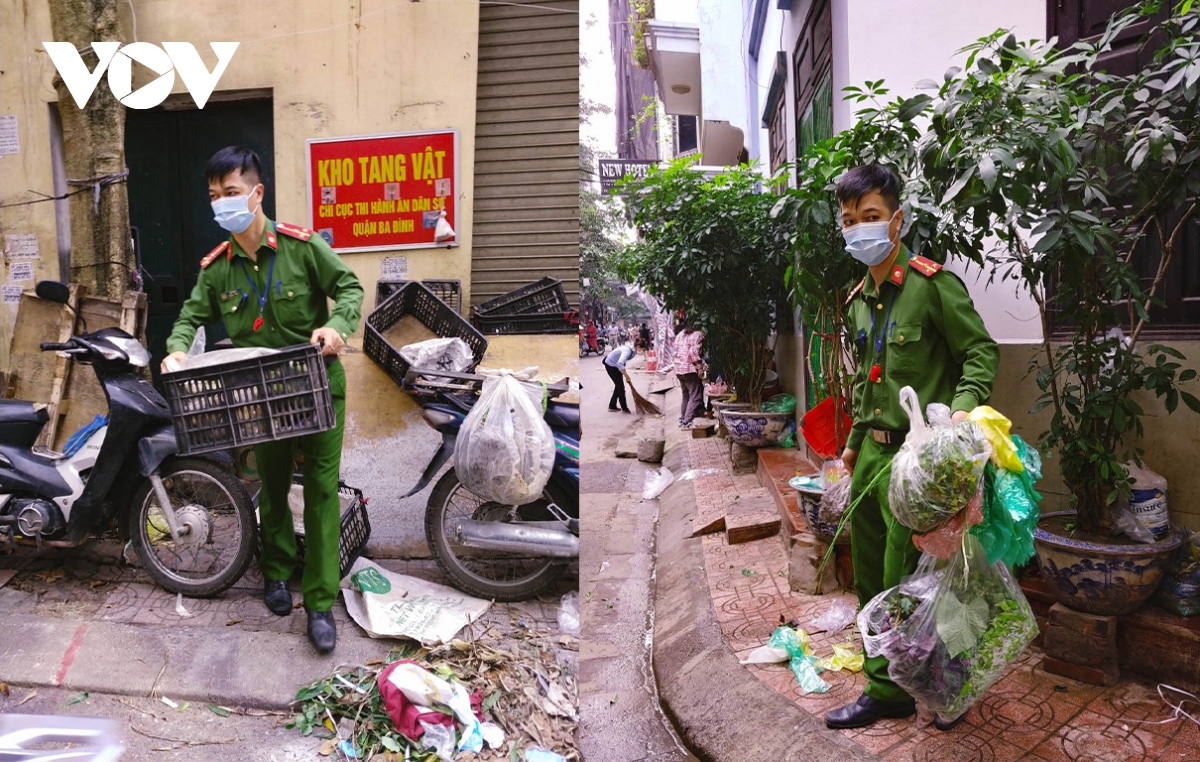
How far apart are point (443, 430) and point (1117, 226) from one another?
2.09 m

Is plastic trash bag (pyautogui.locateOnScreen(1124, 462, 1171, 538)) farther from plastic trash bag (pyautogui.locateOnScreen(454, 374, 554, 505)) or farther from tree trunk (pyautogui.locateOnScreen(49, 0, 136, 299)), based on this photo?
tree trunk (pyautogui.locateOnScreen(49, 0, 136, 299))

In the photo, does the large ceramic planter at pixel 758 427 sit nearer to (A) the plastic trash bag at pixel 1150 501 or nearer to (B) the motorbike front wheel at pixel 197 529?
(A) the plastic trash bag at pixel 1150 501

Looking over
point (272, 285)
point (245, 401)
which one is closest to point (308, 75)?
point (272, 285)

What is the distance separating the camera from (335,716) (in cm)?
207

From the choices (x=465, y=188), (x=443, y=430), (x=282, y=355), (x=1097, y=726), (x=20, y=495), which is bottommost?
(x=1097, y=726)

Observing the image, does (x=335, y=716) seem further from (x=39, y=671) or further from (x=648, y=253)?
(x=648, y=253)

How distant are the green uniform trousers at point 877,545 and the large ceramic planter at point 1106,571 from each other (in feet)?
1.63

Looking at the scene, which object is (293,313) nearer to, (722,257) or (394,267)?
(394,267)

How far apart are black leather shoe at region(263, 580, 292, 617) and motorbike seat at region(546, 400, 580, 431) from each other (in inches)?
38.2

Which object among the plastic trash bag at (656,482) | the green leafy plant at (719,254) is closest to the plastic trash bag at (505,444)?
the green leafy plant at (719,254)

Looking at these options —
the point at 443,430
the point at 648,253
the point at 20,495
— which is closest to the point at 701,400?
the point at 648,253

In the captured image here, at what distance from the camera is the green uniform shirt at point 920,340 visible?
1.97 metres

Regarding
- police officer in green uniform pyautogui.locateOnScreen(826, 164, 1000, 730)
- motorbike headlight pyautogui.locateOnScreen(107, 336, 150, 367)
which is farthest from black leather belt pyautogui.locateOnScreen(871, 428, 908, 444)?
motorbike headlight pyautogui.locateOnScreen(107, 336, 150, 367)

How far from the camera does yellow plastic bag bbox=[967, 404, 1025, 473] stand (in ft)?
5.65
